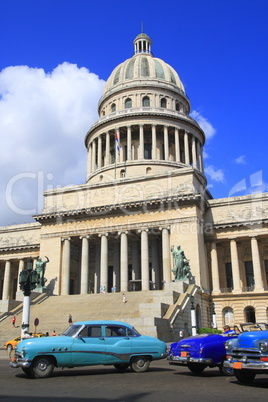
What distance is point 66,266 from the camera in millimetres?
46500

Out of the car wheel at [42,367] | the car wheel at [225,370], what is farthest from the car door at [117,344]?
the car wheel at [225,370]

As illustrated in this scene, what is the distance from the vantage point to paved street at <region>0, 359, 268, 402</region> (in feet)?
30.0

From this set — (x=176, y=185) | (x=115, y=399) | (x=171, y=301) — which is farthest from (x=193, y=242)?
(x=115, y=399)

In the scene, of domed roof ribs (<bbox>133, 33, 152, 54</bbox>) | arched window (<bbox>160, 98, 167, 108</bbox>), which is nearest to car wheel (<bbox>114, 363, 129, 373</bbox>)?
arched window (<bbox>160, 98, 167, 108</bbox>)

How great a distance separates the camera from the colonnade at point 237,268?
4338 cm

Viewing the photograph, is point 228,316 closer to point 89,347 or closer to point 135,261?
point 135,261

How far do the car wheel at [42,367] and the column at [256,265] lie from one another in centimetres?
3414

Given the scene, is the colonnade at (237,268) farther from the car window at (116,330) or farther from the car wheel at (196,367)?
the car window at (116,330)

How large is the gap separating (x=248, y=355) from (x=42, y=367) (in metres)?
6.24

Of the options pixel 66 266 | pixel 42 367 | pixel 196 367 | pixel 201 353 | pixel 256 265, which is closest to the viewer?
pixel 42 367

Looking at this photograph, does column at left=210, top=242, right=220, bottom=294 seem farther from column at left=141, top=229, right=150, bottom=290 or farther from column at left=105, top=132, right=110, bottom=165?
column at left=105, top=132, right=110, bottom=165

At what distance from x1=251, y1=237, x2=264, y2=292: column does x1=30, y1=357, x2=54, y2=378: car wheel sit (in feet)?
112

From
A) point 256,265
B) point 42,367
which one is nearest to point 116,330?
point 42,367

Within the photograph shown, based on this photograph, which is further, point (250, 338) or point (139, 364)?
point (139, 364)
